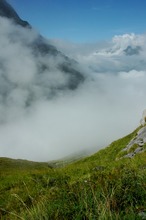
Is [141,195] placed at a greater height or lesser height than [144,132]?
lesser

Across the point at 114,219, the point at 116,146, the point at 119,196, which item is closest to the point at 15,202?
the point at 119,196

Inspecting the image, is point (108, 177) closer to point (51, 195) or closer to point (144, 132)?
point (51, 195)

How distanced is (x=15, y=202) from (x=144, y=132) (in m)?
21.2

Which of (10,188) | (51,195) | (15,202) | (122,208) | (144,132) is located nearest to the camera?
(122,208)

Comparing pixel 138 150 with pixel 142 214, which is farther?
pixel 138 150

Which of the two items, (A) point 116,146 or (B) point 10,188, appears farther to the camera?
(A) point 116,146

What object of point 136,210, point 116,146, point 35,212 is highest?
point 116,146

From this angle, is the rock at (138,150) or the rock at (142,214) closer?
the rock at (142,214)

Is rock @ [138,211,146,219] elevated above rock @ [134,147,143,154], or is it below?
below

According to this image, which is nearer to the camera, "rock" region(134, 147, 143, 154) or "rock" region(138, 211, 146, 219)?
"rock" region(138, 211, 146, 219)

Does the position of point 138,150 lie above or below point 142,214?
above

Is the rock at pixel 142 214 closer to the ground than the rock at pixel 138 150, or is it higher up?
closer to the ground

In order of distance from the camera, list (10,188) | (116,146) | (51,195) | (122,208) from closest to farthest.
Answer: (122,208) → (51,195) → (10,188) → (116,146)

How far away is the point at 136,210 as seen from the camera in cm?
932
